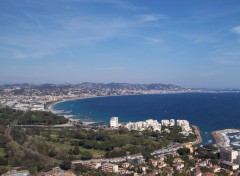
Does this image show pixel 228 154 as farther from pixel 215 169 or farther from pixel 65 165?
pixel 65 165

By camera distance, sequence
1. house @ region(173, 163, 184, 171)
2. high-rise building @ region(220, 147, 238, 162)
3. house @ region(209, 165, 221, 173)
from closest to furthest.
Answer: house @ region(209, 165, 221, 173) → house @ region(173, 163, 184, 171) → high-rise building @ region(220, 147, 238, 162)

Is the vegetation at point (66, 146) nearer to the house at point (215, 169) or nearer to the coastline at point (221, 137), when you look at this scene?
the coastline at point (221, 137)

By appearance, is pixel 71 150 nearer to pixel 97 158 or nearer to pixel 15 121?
Answer: pixel 97 158

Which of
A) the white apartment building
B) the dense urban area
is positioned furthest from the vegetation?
the white apartment building

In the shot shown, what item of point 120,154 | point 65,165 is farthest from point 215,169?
point 65,165

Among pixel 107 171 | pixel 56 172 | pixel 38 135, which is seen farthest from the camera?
pixel 38 135

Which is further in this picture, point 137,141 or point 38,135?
point 38,135

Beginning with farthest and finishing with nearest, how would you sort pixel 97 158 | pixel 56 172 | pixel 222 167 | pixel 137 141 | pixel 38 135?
1. pixel 38 135
2. pixel 137 141
3. pixel 97 158
4. pixel 222 167
5. pixel 56 172

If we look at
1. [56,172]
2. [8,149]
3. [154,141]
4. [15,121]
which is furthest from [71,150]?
[15,121]

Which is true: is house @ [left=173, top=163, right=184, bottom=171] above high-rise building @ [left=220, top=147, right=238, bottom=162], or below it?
below

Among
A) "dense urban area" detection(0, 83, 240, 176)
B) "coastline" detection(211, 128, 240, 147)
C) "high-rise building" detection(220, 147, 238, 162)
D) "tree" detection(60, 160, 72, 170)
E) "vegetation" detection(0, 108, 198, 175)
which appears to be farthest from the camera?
"coastline" detection(211, 128, 240, 147)

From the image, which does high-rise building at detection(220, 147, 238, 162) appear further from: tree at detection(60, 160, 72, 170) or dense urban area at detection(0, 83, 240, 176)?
tree at detection(60, 160, 72, 170)
